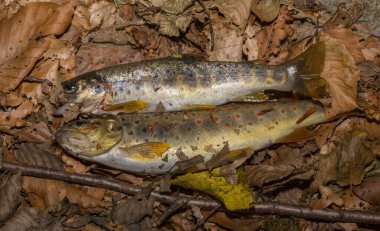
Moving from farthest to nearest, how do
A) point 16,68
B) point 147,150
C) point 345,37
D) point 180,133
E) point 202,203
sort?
point 345,37 → point 16,68 → point 202,203 → point 180,133 → point 147,150

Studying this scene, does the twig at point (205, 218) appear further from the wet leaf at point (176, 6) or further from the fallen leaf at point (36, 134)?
the wet leaf at point (176, 6)

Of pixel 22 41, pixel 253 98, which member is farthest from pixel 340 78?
pixel 22 41

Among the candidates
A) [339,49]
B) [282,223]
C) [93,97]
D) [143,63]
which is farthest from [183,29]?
[282,223]

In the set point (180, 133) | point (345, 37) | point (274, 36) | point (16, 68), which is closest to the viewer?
point (180, 133)

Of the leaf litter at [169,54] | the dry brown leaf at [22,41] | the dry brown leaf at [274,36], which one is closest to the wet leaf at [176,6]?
the leaf litter at [169,54]

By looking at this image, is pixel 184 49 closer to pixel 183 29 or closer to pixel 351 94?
pixel 183 29

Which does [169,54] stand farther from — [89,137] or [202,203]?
[202,203]
